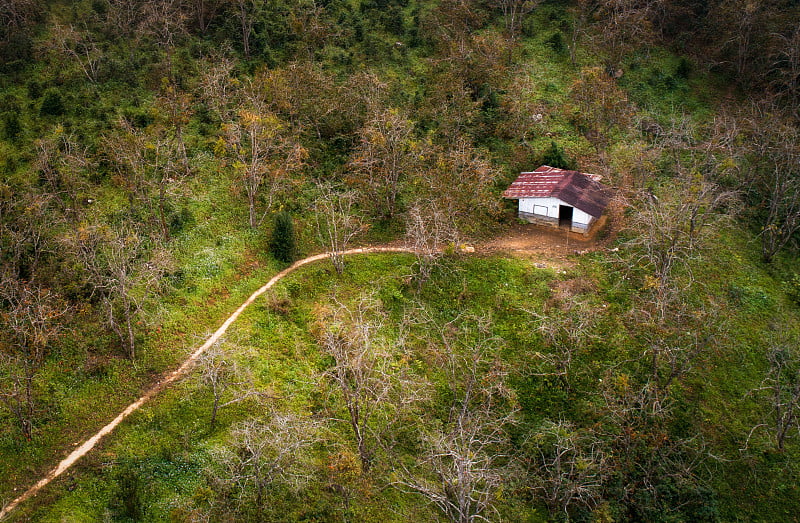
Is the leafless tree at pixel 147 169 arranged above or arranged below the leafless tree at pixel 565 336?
above

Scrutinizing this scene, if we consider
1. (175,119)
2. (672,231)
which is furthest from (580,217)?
(175,119)

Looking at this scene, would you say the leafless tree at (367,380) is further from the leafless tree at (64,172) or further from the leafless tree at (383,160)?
the leafless tree at (64,172)

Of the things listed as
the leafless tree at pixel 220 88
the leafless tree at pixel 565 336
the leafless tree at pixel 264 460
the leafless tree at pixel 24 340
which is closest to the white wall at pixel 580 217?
the leafless tree at pixel 565 336

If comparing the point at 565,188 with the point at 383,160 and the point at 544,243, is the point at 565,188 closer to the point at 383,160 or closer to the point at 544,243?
the point at 544,243

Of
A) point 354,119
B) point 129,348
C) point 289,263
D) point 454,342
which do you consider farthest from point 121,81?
point 454,342

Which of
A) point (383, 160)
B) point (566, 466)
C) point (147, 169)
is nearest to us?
point (566, 466)

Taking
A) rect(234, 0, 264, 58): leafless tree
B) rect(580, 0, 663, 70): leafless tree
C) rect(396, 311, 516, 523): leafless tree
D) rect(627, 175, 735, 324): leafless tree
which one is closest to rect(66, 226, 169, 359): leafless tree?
rect(396, 311, 516, 523): leafless tree
